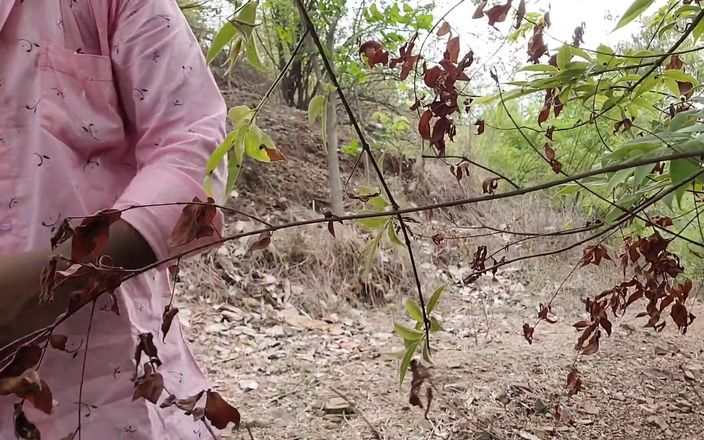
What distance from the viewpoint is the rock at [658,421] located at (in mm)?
1048

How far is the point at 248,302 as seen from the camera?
1.90 metres

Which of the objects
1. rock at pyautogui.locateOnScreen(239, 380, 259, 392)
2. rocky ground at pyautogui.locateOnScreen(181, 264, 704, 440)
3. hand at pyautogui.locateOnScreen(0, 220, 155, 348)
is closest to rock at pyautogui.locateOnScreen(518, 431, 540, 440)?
rocky ground at pyautogui.locateOnScreen(181, 264, 704, 440)

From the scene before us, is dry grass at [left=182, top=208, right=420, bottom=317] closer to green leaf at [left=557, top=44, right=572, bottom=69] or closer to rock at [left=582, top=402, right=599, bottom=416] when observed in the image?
rock at [left=582, top=402, right=599, bottom=416]

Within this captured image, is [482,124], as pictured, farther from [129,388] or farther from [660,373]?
[660,373]

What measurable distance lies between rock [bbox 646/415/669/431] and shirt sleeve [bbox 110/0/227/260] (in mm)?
920

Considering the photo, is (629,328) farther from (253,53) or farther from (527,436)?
(253,53)

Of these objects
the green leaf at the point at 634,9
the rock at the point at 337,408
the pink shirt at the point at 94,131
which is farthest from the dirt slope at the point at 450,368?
the green leaf at the point at 634,9

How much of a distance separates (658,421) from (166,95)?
980 mm

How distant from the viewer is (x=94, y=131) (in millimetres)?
437

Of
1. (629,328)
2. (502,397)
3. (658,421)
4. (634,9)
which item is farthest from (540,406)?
(634,9)

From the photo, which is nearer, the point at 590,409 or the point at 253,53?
the point at 253,53

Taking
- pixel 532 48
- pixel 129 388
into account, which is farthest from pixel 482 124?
pixel 129 388

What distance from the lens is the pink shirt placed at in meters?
0.42

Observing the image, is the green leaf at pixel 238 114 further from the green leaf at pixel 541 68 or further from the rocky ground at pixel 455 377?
the rocky ground at pixel 455 377
